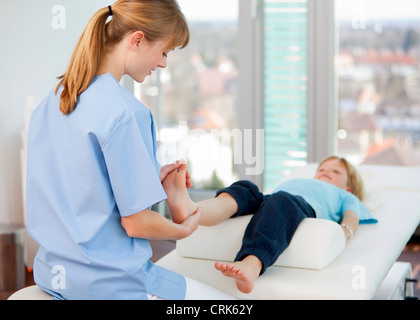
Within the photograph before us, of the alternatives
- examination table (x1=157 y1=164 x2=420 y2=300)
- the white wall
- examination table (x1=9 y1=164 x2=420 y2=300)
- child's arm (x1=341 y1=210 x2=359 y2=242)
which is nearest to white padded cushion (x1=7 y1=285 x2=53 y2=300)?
examination table (x1=9 y1=164 x2=420 y2=300)

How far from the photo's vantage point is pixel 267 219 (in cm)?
173

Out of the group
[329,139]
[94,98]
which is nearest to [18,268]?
[94,98]

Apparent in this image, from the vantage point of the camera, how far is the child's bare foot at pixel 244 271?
1492 millimetres

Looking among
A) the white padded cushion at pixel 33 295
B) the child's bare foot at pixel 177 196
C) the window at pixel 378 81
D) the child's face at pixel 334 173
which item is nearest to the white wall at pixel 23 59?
the child's face at pixel 334 173

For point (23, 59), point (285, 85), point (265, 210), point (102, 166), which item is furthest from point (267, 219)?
point (285, 85)

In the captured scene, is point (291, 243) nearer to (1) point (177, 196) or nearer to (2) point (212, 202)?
(2) point (212, 202)

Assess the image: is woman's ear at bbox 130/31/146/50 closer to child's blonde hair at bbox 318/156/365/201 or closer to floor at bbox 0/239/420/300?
child's blonde hair at bbox 318/156/365/201

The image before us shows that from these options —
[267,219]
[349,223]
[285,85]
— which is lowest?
[349,223]

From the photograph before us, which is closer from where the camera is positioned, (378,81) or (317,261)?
(317,261)

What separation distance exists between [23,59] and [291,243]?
5.06ft

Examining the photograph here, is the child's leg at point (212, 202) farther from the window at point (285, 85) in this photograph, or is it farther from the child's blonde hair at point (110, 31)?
the window at point (285, 85)

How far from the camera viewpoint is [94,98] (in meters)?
1.16

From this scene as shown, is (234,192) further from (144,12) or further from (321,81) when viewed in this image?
(321,81)

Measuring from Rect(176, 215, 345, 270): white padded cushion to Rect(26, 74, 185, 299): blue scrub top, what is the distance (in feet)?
1.91
